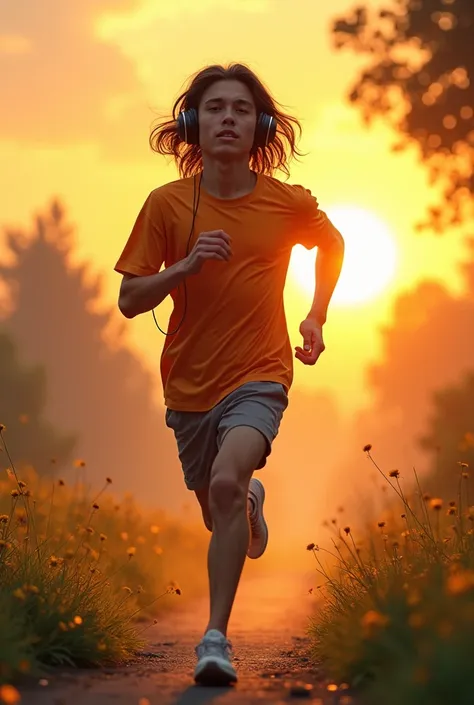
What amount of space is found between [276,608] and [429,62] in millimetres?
5896

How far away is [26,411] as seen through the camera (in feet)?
94.3

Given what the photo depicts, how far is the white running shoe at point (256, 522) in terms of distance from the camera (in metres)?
6.34

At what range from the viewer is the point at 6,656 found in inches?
175

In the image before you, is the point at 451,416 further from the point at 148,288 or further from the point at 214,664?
the point at 214,664

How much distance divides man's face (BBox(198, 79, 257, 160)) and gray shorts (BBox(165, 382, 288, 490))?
3.72ft

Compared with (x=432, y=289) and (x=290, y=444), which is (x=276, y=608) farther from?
(x=290, y=444)

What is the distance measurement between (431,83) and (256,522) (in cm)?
838

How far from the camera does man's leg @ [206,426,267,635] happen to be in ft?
17.2

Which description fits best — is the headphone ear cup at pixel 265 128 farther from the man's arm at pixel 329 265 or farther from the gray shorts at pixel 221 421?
the gray shorts at pixel 221 421

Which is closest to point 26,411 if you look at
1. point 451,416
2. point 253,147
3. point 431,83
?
point 451,416

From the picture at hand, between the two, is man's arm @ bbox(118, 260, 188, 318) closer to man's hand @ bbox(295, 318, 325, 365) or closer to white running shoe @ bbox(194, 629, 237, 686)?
man's hand @ bbox(295, 318, 325, 365)

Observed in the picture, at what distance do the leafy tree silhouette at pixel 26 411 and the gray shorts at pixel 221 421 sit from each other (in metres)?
22.6

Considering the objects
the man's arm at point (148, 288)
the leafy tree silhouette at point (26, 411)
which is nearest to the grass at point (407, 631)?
the man's arm at point (148, 288)

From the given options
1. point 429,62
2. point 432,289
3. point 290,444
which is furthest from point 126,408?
point 290,444
